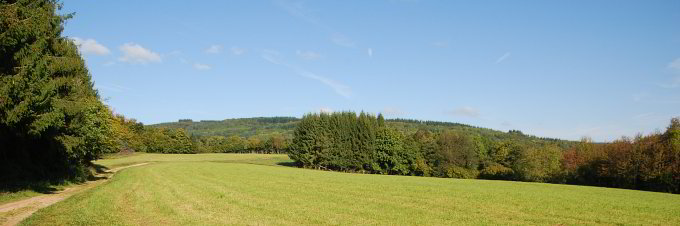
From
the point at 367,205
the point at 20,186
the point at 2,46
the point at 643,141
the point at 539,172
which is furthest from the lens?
the point at 539,172

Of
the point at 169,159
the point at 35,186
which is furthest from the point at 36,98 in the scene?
the point at 169,159

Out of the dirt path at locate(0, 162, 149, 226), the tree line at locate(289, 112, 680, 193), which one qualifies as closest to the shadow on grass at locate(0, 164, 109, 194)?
the dirt path at locate(0, 162, 149, 226)

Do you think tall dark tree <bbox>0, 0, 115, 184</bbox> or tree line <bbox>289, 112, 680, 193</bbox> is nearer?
tall dark tree <bbox>0, 0, 115, 184</bbox>

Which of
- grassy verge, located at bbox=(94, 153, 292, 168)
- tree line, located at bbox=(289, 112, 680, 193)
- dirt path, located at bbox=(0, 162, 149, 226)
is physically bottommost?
dirt path, located at bbox=(0, 162, 149, 226)

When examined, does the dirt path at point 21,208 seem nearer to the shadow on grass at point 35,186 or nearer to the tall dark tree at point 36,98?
the shadow on grass at point 35,186

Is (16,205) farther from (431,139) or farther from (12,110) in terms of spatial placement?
(431,139)

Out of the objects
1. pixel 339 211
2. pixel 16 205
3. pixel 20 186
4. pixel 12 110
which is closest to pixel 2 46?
pixel 12 110

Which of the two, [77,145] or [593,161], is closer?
[77,145]

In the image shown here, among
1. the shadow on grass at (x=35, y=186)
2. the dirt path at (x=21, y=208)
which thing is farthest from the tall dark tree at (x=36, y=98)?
the dirt path at (x=21, y=208)

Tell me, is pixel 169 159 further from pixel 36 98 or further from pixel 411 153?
pixel 36 98

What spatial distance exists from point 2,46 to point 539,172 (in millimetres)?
89152

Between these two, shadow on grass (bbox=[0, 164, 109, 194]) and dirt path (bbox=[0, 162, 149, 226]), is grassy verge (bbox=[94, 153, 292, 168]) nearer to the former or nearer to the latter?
shadow on grass (bbox=[0, 164, 109, 194])

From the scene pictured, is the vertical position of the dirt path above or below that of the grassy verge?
below

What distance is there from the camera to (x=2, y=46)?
58.4 feet
